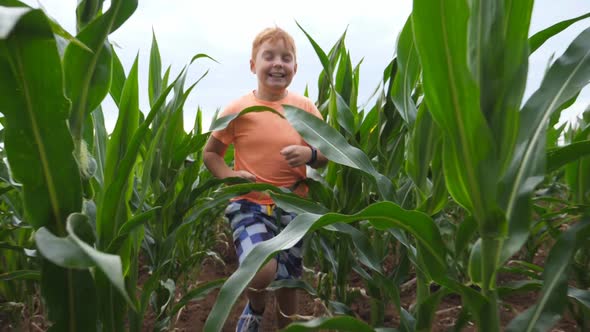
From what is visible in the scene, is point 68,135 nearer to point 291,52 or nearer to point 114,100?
point 114,100

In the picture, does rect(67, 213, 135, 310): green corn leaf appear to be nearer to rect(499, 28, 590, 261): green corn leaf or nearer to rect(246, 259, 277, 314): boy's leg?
rect(499, 28, 590, 261): green corn leaf

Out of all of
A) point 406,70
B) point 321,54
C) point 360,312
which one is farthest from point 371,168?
point 360,312

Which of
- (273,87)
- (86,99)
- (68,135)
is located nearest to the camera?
(68,135)

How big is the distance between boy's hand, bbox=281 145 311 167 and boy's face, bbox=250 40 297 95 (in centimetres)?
26

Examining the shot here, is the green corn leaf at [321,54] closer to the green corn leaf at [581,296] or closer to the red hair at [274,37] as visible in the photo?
the red hair at [274,37]

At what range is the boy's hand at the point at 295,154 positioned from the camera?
1.33m

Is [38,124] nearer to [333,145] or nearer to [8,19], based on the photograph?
[8,19]

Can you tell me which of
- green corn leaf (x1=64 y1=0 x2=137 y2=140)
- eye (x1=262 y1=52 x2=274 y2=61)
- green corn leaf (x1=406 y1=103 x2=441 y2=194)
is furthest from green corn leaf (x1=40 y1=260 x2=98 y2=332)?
eye (x1=262 y1=52 x2=274 y2=61)

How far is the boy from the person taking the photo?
1.43m

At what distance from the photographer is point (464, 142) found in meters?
0.64

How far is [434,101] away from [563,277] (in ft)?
1.30

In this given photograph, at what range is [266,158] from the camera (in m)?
1.48

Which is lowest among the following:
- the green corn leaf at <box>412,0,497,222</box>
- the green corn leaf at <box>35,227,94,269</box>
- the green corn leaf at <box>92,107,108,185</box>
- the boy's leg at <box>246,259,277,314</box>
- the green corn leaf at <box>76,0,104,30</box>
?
the boy's leg at <box>246,259,277,314</box>

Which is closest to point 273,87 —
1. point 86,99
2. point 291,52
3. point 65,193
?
point 291,52
